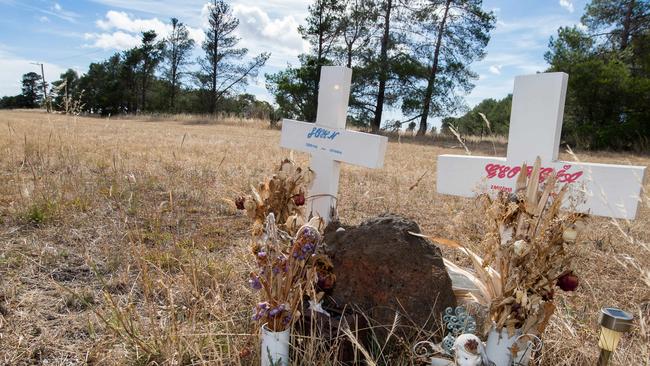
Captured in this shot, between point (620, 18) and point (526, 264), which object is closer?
point (526, 264)

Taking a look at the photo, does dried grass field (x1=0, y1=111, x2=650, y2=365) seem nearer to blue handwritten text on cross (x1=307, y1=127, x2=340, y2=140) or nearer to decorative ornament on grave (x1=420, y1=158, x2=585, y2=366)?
decorative ornament on grave (x1=420, y1=158, x2=585, y2=366)

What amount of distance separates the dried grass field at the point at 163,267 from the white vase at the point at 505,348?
26 cm

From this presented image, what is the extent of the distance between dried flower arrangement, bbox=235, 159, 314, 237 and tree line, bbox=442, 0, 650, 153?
42.6 ft

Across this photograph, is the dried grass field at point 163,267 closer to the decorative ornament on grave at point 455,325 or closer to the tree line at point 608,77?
the decorative ornament on grave at point 455,325

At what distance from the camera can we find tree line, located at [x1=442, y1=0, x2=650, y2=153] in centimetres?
1412

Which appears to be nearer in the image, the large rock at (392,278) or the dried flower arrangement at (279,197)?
the large rock at (392,278)

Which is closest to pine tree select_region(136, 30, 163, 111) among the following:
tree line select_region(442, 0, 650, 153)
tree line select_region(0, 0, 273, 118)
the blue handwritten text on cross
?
tree line select_region(0, 0, 273, 118)

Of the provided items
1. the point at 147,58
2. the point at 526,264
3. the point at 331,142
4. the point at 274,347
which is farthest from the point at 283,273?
the point at 147,58

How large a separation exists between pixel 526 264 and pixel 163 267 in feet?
6.87

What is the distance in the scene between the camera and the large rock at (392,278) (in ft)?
6.42

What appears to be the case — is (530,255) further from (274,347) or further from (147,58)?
(147,58)

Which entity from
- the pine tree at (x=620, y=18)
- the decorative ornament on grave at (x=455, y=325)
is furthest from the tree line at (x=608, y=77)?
the decorative ornament on grave at (x=455, y=325)

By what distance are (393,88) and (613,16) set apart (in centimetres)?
900

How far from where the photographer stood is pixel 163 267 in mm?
2818
